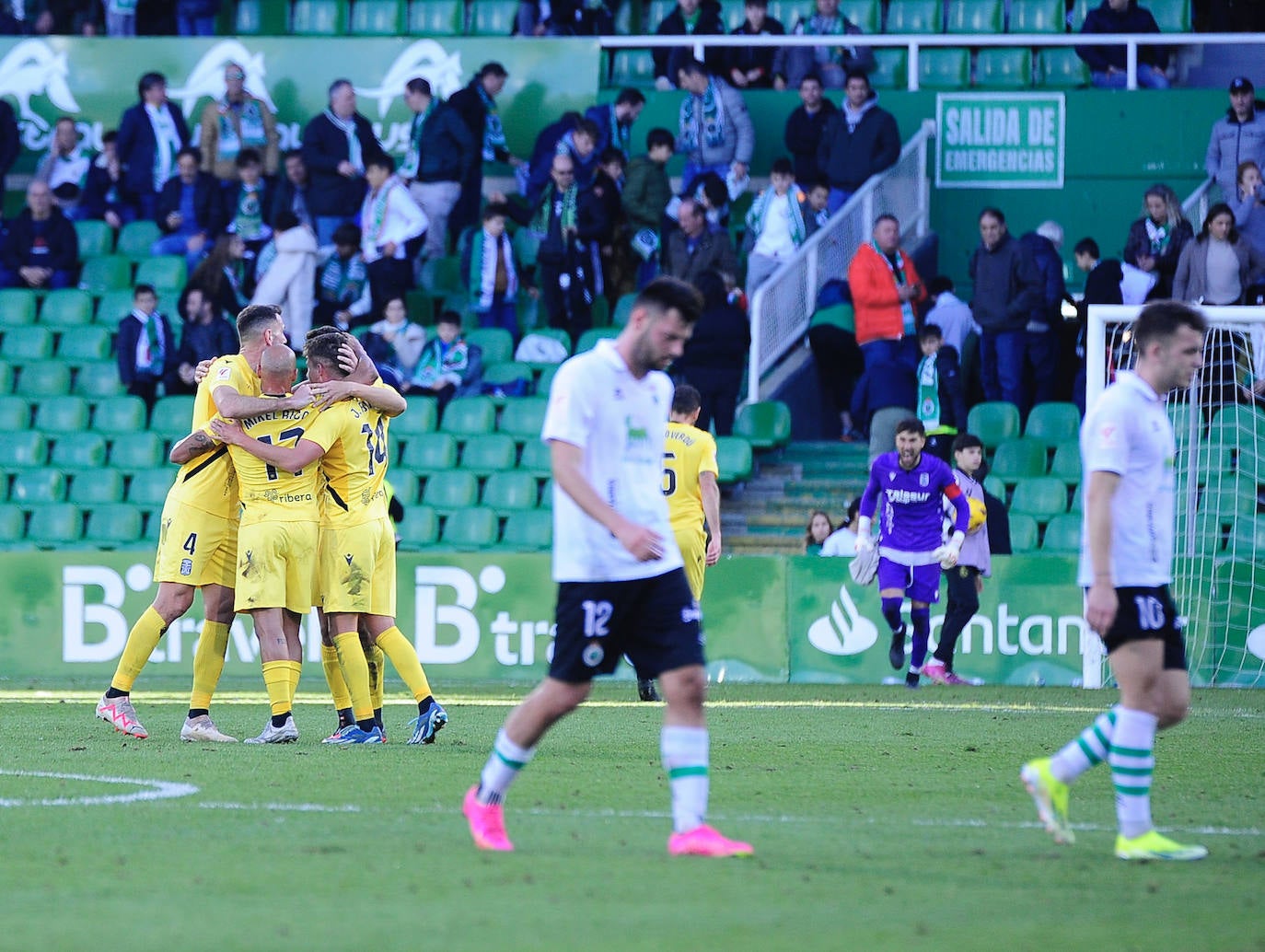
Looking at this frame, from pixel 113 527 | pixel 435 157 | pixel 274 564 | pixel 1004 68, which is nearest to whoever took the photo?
pixel 274 564

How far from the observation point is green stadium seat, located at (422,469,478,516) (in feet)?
59.6

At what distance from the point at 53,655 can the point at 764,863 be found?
11.9 metres

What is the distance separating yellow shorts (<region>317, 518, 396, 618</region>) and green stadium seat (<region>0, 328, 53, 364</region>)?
11.3m

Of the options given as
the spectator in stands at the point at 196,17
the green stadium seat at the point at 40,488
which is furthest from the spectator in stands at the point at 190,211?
the green stadium seat at the point at 40,488

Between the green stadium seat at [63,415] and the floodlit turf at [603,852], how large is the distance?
9.01 meters

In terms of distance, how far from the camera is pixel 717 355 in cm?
1822

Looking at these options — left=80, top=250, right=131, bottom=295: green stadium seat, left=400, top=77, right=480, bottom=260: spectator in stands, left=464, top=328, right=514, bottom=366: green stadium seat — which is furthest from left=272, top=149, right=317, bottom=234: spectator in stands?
left=464, top=328, right=514, bottom=366: green stadium seat

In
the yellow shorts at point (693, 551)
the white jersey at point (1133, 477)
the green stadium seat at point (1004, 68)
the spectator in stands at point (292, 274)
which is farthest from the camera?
the green stadium seat at point (1004, 68)

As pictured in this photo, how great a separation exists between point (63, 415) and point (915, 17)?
10153 millimetres

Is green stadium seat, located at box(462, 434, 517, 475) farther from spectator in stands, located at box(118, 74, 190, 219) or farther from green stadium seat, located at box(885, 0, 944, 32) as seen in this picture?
green stadium seat, located at box(885, 0, 944, 32)

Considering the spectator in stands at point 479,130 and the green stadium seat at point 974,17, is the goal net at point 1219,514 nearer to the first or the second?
the green stadium seat at point 974,17

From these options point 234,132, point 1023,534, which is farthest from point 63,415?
point 1023,534

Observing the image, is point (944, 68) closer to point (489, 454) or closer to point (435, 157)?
point (435, 157)

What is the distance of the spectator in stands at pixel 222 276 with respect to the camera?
62.9ft
